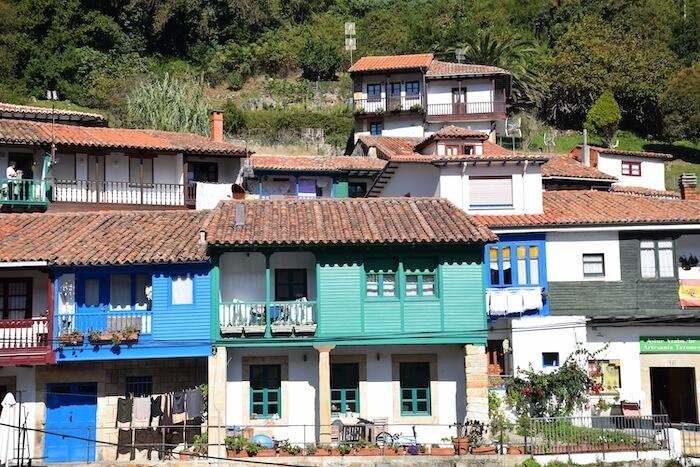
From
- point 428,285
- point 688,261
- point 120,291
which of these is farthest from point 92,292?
point 688,261

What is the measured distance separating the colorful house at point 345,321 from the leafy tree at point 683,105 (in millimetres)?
46126

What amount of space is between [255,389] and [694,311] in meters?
15.1

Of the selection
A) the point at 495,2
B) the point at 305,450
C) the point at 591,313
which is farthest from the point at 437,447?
the point at 495,2

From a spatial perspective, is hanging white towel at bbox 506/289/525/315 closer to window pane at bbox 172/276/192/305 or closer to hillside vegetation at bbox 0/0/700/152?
window pane at bbox 172/276/192/305

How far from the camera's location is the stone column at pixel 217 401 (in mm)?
25125

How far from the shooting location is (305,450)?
2503 cm

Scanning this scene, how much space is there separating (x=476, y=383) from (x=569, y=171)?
18079mm

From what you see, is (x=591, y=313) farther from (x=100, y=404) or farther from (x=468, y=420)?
(x=100, y=404)

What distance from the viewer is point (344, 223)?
90.8 feet

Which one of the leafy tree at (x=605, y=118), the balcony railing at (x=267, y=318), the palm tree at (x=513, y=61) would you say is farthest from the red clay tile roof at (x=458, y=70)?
the balcony railing at (x=267, y=318)

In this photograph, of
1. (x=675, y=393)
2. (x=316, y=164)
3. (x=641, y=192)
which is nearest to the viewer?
(x=675, y=393)

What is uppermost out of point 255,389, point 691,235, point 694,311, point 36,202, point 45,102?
point 45,102

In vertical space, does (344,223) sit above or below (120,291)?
above

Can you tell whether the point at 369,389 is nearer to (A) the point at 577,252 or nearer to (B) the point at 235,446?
(B) the point at 235,446
